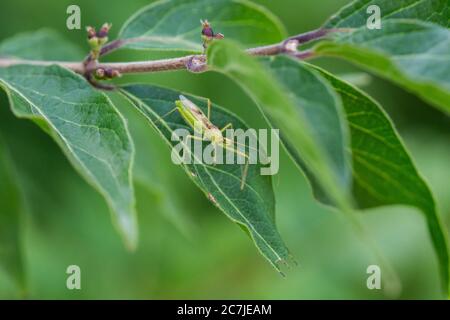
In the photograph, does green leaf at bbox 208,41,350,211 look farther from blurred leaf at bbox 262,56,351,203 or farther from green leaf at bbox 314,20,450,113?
green leaf at bbox 314,20,450,113

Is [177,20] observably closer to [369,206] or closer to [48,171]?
[369,206]

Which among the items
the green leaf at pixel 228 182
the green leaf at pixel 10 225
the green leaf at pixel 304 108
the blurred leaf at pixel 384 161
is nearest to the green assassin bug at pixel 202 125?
the green leaf at pixel 228 182

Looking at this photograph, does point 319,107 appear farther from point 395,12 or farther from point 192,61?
point 395,12

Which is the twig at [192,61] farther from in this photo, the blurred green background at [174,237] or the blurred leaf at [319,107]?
the blurred green background at [174,237]

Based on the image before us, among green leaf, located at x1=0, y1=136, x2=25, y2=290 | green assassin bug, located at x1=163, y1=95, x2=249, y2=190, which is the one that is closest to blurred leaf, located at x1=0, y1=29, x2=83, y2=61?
green leaf, located at x1=0, y1=136, x2=25, y2=290

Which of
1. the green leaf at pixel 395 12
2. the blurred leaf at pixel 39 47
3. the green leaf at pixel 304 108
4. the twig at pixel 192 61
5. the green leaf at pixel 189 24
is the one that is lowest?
the green leaf at pixel 304 108

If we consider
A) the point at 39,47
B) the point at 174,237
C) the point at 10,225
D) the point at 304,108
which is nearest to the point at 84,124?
the point at 304,108
